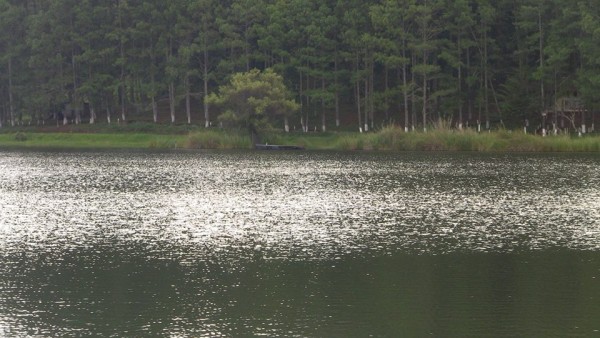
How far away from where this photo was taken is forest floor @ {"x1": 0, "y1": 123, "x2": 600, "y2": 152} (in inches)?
3442

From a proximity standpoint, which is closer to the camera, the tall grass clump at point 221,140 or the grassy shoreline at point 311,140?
the grassy shoreline at point 311,140

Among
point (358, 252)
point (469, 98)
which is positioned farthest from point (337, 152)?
point (358, 252)

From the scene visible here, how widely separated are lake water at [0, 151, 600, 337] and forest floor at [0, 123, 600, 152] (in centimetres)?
3086

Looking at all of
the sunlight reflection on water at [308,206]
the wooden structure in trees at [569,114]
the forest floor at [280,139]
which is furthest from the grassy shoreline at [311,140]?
the sunlight reflection on water at [308,206]

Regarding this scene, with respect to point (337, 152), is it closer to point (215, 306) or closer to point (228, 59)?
point (228, 59)

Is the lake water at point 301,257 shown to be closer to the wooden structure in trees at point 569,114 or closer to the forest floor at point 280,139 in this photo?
the forest floor at point 280,139

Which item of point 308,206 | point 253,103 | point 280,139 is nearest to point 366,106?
point 280,139

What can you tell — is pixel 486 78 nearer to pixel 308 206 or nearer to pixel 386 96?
pixel 386 96

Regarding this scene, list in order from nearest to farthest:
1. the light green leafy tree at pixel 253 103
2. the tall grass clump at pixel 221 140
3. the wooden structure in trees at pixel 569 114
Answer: the light green leafy tree at pixel 253 103 → the tall grass clump at pixel 221 140 → the wooden structure in trees at pixel 569 114

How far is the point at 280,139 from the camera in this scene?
10175 cm

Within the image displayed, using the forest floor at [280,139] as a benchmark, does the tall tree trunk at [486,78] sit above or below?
above

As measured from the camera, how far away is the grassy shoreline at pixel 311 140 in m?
87.2

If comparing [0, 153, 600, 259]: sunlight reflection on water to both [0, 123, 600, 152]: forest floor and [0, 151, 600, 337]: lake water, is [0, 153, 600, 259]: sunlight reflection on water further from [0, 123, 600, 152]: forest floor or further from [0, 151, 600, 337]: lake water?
[0, 123, 600, 152]: forest floor

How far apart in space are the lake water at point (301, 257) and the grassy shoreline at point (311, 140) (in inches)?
1211
